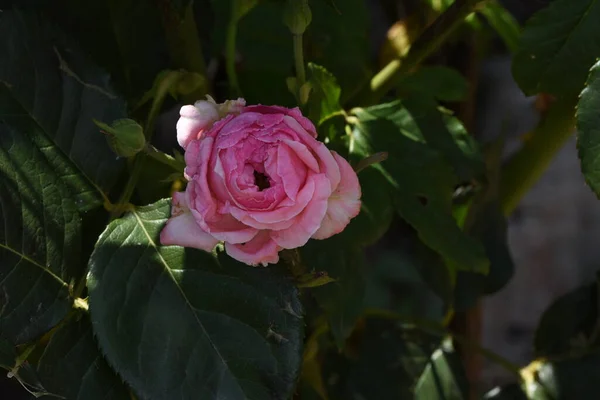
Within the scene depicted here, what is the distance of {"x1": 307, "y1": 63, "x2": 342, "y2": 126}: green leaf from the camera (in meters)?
0.53

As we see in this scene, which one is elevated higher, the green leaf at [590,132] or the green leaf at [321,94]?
the green leaf at [321,94]

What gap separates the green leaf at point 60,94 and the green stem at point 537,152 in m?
0.38

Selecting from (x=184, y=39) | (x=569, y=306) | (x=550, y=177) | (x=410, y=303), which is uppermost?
(x=184, y=39)

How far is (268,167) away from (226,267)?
78 mm

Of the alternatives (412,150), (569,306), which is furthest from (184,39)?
(569,306)

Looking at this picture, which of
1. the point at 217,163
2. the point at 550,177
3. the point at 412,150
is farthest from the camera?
the point at 550,177

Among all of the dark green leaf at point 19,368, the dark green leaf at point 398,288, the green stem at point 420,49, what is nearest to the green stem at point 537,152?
the green stem at point 420,49

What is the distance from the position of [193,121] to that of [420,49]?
0.74 ft

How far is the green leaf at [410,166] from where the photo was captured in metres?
0.56

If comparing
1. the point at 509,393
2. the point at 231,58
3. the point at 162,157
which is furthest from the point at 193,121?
the point at 509,393

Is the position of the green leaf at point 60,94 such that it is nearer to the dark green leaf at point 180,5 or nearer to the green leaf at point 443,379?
the dark green leaf at point 180,5

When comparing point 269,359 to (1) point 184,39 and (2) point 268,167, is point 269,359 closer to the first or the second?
(2) point 268,167

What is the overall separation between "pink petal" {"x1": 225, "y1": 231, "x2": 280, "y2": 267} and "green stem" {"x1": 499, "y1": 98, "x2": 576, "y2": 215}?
342 millimetres

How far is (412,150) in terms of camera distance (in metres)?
0.57
